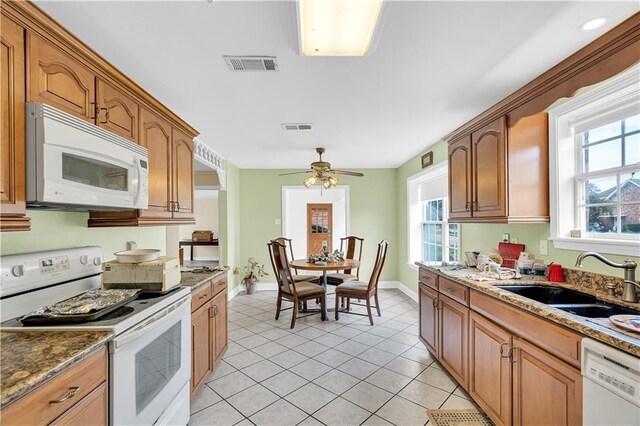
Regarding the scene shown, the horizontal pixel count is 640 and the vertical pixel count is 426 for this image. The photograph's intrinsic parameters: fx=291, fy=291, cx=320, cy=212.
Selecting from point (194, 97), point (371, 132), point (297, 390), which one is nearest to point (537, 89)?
point (371, 132)

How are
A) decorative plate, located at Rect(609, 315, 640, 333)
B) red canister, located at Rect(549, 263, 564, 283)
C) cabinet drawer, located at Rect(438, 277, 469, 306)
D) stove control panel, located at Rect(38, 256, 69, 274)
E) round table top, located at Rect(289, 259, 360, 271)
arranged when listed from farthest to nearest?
round table top, located at Rect(289, 259, 360, 271) → cabinet drawer, located at Rect(438, 277, 469, 306) → red canister, located at Rect(549, 263, 564, 283) → stove control panel, located at Rect(38, 256, 69, 274) → decorative plate, located at Rect(609, 315, 640, 333)

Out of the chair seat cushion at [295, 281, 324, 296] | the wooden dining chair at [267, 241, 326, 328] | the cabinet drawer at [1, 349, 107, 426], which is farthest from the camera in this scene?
the chair seat cushion at [295, 281, 324, 296]

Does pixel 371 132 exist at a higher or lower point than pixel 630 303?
higher

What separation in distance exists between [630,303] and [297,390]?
2211 mm

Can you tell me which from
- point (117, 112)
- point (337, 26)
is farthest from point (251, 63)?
point (117, 112)

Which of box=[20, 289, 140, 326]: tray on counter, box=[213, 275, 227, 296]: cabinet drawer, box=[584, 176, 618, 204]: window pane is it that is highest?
box=[584, 176, 618, 204]: window pane

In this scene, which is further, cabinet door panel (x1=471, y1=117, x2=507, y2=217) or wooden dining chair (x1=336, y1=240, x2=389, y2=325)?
wooden dining chair (x1=336, y1=240, x2=389, y2=325)

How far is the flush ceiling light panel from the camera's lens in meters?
1.33

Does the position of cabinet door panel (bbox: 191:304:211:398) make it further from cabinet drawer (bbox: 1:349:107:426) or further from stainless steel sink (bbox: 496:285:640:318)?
stainless steel sink (bbox: 496:285:640:318)

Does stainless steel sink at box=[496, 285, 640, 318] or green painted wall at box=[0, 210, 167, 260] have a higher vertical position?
green painted wall at box=[0, 210, 167, 260]

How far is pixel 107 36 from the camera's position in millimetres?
1579

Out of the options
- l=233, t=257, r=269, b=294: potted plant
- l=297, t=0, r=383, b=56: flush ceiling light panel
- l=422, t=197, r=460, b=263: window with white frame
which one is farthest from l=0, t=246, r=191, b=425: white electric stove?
l=233, t=257, r=269, b=294: potted plant

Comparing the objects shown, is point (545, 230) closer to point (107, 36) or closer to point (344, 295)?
point (344, 295)

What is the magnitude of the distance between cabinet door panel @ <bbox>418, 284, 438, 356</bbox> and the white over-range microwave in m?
2.54
